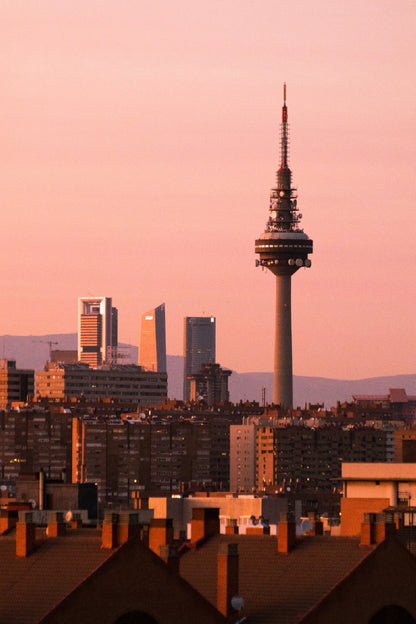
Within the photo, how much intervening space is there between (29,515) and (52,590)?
428cm

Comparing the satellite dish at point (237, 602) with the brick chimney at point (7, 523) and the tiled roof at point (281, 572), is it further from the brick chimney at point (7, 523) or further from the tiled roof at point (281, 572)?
the brick chimney at point (7, 523)

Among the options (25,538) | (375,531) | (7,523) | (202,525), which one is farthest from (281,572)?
(7,523)

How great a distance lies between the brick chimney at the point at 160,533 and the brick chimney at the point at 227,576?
2.83m

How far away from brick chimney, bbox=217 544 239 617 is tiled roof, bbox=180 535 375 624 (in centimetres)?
54

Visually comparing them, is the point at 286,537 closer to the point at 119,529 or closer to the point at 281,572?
the point at 281,572

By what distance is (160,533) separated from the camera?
208ft

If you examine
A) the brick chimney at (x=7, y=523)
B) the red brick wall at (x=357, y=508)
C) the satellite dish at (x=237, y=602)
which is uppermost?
the red brick wall at (x=357, y=508)

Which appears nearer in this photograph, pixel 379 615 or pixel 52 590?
pixel 52 590

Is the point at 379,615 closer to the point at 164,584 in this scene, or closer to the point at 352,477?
the point at 164,584

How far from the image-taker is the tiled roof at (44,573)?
5656 cm

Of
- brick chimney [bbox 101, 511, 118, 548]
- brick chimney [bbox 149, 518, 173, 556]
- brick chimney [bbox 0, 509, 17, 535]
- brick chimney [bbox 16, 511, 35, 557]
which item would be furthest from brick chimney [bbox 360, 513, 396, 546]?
brick chimney [bbox 0, 509, 17, 535]

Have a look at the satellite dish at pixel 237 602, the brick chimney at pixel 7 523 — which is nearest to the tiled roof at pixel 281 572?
the satellite dish at pixel 237 602

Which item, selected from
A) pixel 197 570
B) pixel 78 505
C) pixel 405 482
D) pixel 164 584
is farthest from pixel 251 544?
pixel 78 505

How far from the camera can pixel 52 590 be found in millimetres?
57188
